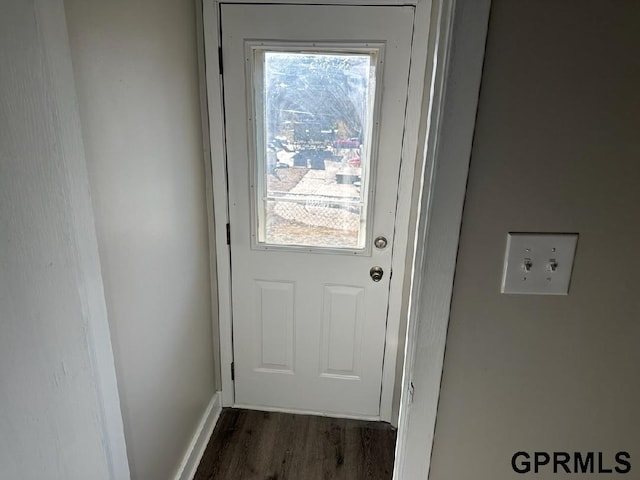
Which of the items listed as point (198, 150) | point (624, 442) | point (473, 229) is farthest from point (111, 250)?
point (624, 442)

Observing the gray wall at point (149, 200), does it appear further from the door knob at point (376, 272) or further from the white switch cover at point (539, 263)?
the white switch cover at point (539, 263)

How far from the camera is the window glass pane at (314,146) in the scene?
5.56 feet

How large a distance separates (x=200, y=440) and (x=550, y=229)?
1.77 meters

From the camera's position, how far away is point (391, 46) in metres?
1.64

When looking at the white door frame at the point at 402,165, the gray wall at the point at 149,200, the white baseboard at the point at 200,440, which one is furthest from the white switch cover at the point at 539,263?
the white baseboard at the point at 200,440

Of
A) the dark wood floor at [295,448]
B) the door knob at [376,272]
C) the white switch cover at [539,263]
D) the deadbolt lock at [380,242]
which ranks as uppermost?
the white switch cover at [539,263]

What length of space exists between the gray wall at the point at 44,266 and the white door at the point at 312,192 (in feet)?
3.44

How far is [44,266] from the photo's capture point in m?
0.64

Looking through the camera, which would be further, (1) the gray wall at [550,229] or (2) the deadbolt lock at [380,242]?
(2) the deadbolt lock at [380,242]

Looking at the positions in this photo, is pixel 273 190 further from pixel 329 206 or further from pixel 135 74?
pixel 135 74

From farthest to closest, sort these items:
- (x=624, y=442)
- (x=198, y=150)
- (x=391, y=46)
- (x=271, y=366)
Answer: (x=271, y=366), (x=198, y=150), (x=391, y=46), (x=624, y=442)

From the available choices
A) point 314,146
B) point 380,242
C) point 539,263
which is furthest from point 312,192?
point 539,263

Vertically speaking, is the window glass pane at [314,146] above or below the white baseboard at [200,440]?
above

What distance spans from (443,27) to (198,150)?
1.29 meters
